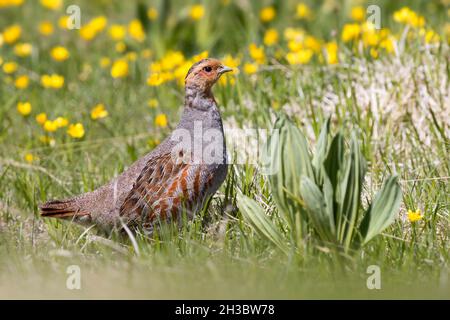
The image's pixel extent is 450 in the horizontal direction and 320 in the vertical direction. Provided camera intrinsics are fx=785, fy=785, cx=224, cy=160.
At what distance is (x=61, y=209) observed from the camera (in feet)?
17.1

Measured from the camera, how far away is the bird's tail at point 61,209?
5.15 metres

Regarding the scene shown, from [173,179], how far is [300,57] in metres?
2.55

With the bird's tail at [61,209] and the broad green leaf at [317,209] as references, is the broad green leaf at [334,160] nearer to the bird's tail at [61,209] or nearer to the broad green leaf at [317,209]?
the broad green leaf at [317,209]

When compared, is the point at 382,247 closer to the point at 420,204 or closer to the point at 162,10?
the point at 420,204

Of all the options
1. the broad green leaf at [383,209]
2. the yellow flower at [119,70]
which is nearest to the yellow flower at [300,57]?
the yellow flower at [119,70]

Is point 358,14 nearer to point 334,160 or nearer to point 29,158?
point 29,158

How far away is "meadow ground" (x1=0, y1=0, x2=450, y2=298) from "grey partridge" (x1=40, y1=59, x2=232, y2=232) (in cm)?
15

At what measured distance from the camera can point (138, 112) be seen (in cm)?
776

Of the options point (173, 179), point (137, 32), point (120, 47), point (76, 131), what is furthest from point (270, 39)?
point (173, 179)

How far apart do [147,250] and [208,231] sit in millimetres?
464

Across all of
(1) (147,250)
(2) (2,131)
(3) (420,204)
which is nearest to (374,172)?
(3) (420,204)

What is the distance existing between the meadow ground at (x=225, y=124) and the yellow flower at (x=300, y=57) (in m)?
0.02
